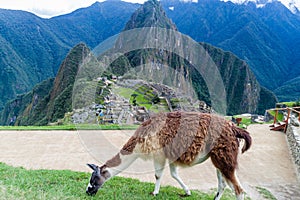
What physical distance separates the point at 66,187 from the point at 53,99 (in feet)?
166

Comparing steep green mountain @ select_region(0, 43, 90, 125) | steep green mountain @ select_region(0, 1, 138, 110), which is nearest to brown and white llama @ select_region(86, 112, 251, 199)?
steep green mountain @ select_region(0, 43, 90, 125)

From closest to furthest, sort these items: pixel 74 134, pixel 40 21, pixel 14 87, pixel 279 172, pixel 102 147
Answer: pixel 279 172
pixel 102 147
pixel 74 134
pixel 14 87
pixel 40 21

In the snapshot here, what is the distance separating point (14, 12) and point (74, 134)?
7783 inches

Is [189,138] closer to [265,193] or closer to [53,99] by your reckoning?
[265,193]

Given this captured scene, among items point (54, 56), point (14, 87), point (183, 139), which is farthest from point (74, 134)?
point (54, 56)

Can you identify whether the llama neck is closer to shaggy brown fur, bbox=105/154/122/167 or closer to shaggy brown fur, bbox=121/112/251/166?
shaggy brown fur, bbox=105/154/122/167

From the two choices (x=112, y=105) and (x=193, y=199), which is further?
(x=112, y=105)

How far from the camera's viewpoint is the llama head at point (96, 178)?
12.1 feet

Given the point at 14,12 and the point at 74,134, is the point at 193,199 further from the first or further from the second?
the point at 14,12

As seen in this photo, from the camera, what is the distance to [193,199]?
13.5 ft

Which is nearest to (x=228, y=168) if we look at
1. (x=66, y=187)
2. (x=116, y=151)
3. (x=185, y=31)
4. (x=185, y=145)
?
(x=185, y=145)

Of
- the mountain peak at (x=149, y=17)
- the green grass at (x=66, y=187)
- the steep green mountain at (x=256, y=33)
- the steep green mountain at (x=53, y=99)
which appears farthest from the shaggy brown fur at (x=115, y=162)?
the steep green mountain at (x=256, y=33)

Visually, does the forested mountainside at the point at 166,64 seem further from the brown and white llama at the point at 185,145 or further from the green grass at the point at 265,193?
the brown and white llama at the point at 185,145

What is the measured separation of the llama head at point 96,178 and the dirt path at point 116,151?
5.05 feet
